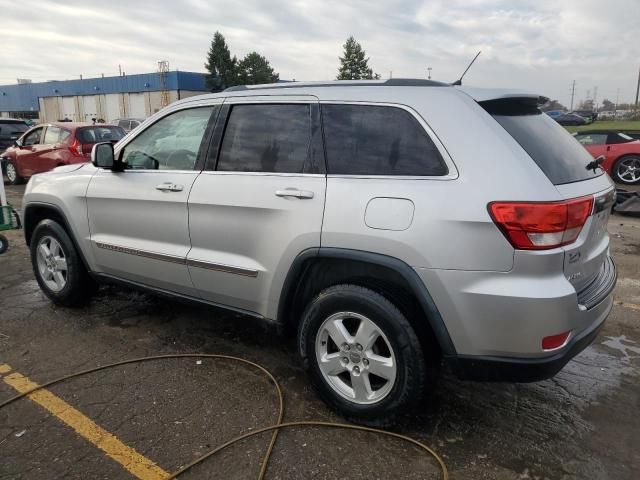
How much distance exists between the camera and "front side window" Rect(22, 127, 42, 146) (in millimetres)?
11828

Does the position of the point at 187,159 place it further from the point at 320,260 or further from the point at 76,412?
the point at 76,412

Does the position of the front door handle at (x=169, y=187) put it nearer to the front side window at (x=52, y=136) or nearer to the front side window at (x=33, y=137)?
the front side window at (x=52, y=136)

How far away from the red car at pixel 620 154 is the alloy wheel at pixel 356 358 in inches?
434

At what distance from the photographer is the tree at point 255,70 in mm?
67875

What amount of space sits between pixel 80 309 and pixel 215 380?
192 cm

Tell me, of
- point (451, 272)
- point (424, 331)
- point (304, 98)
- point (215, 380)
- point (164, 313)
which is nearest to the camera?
point (451, 272)

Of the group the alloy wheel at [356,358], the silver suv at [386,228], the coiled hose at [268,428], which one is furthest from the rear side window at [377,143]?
the coiled hose at [268,428]

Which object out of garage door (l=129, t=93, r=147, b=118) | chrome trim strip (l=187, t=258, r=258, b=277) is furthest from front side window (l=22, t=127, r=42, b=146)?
garage door (l=129, t=93, r=147, b=118)

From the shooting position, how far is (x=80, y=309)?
4.56m

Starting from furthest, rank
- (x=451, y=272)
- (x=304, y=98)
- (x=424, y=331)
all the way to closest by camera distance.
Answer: (x=304, y=98) → (x=424, y=331) → (x=451, y=272)

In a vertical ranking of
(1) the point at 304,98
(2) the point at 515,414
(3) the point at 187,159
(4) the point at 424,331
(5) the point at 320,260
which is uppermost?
(1) the point at 304,98

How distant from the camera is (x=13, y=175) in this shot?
12789 millimetres

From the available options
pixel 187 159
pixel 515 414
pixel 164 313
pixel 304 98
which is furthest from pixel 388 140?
pixel 164 313

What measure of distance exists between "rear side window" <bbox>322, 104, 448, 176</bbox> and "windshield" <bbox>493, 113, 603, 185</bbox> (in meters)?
0.40
